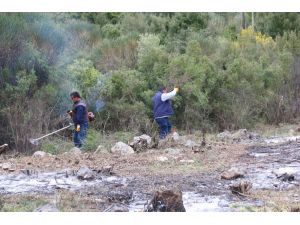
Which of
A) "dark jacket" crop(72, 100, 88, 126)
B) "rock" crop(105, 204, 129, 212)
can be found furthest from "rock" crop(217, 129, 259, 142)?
"rock" crop(105, 204, 129, 212)

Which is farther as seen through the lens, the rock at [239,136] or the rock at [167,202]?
the rock at [239,136]

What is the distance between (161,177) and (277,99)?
9803 millimetres

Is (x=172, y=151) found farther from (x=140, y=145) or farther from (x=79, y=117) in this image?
(x=79, y=117)

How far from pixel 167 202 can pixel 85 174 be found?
107 inches

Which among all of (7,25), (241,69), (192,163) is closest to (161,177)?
(192,163)

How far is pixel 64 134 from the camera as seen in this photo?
15.7 meters

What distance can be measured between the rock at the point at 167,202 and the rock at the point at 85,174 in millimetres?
2411

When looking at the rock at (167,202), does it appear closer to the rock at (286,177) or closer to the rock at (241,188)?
the rock at (241,188)

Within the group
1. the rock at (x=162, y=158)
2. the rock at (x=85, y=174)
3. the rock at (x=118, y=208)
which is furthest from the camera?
the rock at (x=162, y=158)

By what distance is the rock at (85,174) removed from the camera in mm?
9609

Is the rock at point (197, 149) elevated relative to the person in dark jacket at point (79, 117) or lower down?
lower down

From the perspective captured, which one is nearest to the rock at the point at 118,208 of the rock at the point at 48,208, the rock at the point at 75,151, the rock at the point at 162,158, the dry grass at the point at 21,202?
the rock at the point at 48,208

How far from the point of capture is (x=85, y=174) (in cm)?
970

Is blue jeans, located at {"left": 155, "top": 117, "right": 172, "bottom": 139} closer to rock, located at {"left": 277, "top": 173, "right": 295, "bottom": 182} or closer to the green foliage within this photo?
the green foliage
